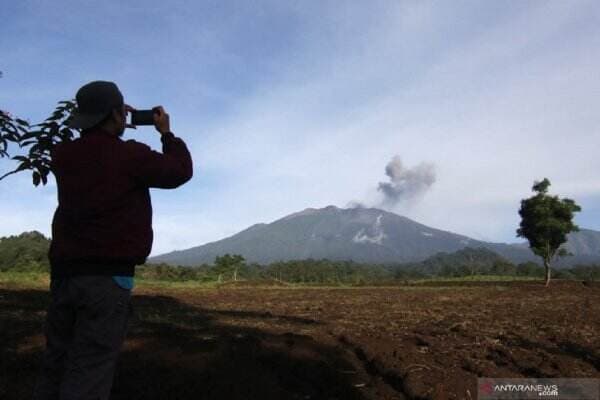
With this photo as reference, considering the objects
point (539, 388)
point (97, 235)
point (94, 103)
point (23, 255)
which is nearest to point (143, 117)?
point (94, 103)

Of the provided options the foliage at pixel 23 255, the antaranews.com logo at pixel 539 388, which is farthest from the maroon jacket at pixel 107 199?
the foliage at pixel 23 255

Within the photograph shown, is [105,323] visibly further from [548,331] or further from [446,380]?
[548,331]

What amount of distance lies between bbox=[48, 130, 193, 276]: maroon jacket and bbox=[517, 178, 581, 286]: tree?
94.6 ft

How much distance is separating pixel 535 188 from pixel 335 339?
2477 cm

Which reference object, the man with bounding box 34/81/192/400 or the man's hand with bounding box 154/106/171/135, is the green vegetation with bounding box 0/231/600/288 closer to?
the man with bounding box 34/81/192/400

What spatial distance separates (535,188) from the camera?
2897 centimetres

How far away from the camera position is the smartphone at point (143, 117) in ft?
9.14

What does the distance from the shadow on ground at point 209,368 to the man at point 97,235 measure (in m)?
2.29

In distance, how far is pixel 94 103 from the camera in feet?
8.71

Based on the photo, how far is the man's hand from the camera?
9.04 feet

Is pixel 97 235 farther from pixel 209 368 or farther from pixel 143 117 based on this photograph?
pixel 209 368

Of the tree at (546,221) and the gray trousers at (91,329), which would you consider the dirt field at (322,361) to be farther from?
the tree at (546,221)

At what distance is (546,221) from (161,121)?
28.9 meters

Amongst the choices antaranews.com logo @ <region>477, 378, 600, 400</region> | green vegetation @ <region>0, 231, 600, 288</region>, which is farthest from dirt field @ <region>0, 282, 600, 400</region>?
green vegetation @ <region>0, 231, 600, 288</region>
